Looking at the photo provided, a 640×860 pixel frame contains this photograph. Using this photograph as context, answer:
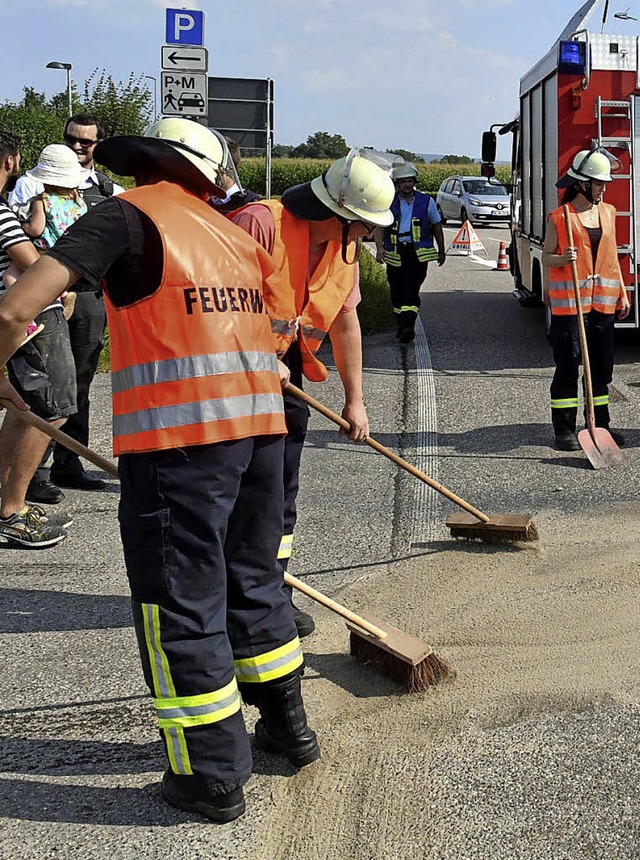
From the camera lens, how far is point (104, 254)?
2865 millimetres

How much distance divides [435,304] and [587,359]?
8798mm

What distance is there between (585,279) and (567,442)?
116 centimetres

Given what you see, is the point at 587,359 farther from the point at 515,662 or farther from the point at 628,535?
the point at 515,662

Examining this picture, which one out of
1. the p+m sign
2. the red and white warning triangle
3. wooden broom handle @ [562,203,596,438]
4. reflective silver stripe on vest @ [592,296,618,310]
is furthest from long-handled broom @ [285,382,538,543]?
the red and white warning triangle

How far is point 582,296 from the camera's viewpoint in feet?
24.8

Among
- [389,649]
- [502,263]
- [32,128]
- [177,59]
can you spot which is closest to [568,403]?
[389,649]

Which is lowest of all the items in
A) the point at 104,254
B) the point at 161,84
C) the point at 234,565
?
the point at 234,565

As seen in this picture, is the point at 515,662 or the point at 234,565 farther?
the point at 515,662

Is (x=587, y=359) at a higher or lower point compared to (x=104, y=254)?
lower

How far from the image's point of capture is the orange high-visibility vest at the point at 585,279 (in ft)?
24.7

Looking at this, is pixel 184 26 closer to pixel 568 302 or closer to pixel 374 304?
pixel 374 304

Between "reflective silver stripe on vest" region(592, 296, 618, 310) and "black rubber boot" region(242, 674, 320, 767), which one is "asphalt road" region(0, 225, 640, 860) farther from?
"reflective silver stripe on vest" region(592, 296, 618, 310)

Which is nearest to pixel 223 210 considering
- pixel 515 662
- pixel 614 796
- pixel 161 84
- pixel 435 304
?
pixel 515 662

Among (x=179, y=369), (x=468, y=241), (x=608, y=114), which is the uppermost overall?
(x=608, y=114)
